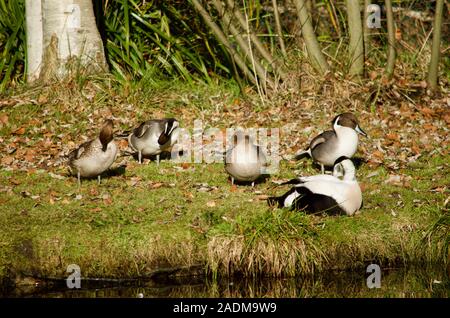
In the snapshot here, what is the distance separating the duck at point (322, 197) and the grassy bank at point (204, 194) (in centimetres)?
12

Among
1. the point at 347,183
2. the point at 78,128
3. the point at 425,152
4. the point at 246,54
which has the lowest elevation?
the point at 347,183

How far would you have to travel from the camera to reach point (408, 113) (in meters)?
11.8

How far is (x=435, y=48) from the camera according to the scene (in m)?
12.2

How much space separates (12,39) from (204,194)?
5.12 metres

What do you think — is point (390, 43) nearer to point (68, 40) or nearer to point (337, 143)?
point (337, 143)

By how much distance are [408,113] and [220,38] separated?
116 inches

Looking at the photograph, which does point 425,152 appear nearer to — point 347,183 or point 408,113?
point 408,113

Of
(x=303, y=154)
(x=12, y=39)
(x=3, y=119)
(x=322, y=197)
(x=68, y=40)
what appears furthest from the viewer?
(x=12, y=39)

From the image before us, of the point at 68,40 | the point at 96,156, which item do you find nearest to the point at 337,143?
the point at 96,156

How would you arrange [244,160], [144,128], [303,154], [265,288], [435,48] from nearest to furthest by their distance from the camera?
[265,288], [244,160], [144,128], [303,154], [435,48]

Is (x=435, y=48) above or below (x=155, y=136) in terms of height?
above
